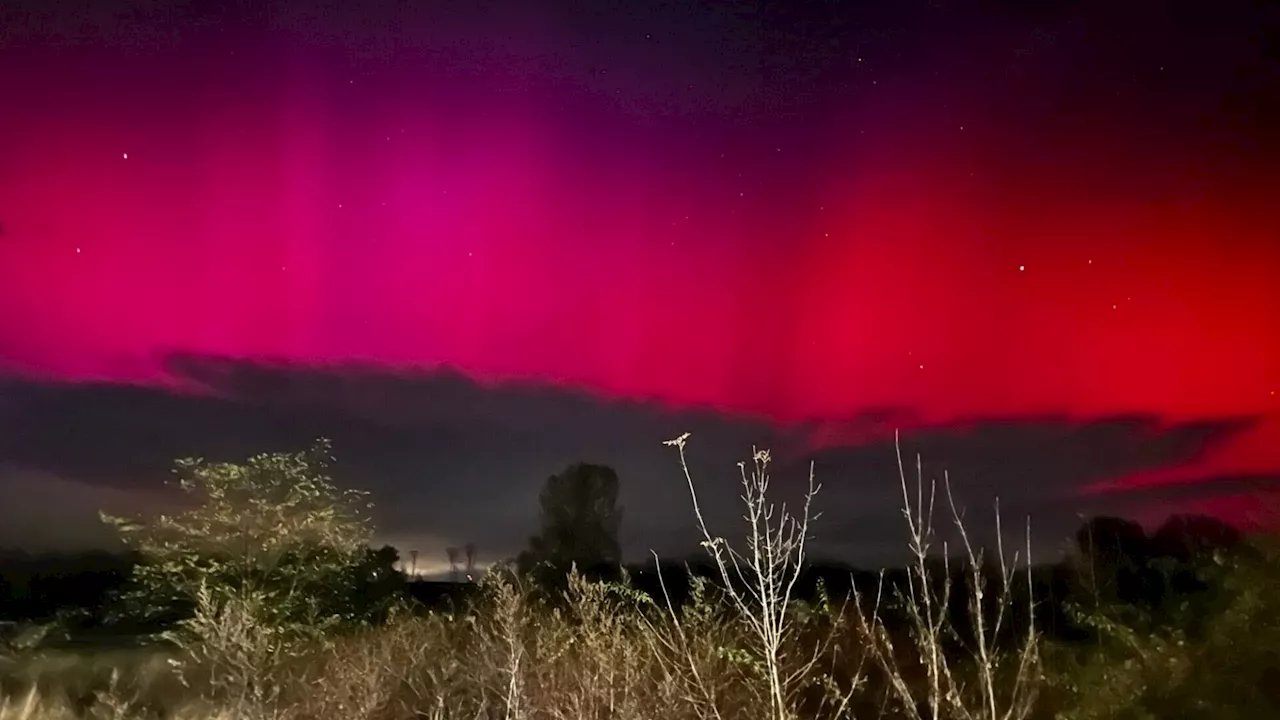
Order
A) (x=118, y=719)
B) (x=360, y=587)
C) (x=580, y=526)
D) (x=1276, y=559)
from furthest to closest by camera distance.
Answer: (x=580, y=526)
(x=360, y=587)
(x=118, y=719)
(x=1276, y=559)

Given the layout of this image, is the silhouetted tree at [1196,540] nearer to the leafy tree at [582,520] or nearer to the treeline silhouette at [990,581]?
the treeline silhouette at [990,581]

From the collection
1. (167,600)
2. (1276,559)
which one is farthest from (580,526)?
(1276,559)

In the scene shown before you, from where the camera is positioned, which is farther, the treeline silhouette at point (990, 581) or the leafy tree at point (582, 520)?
the leafy tree at point (582, 520)

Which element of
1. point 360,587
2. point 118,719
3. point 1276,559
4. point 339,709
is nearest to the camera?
point 1276,559

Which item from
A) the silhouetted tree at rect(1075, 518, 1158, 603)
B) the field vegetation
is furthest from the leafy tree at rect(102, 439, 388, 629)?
the silhouetted tree at rect(1075, 518, 1158, 603)

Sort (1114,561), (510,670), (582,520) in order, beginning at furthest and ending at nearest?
(582,520), (1114,561), (510,670)

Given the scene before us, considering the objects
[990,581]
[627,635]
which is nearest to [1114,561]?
[990,581]

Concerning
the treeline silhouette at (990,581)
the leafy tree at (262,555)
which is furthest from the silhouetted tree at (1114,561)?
the leafy tree at (262,555)

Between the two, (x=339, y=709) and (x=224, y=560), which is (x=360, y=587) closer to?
(x=224, y=560)

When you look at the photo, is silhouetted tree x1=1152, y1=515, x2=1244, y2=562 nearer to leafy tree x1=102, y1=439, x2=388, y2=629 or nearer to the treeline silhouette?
the treeline silhouette

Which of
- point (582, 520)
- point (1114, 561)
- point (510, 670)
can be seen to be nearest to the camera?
point (510, 670)

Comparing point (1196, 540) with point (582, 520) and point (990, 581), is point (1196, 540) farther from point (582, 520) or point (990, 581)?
point (582, 520)

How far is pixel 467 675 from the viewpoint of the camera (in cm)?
1196

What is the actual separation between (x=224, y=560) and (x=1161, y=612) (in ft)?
41.4
